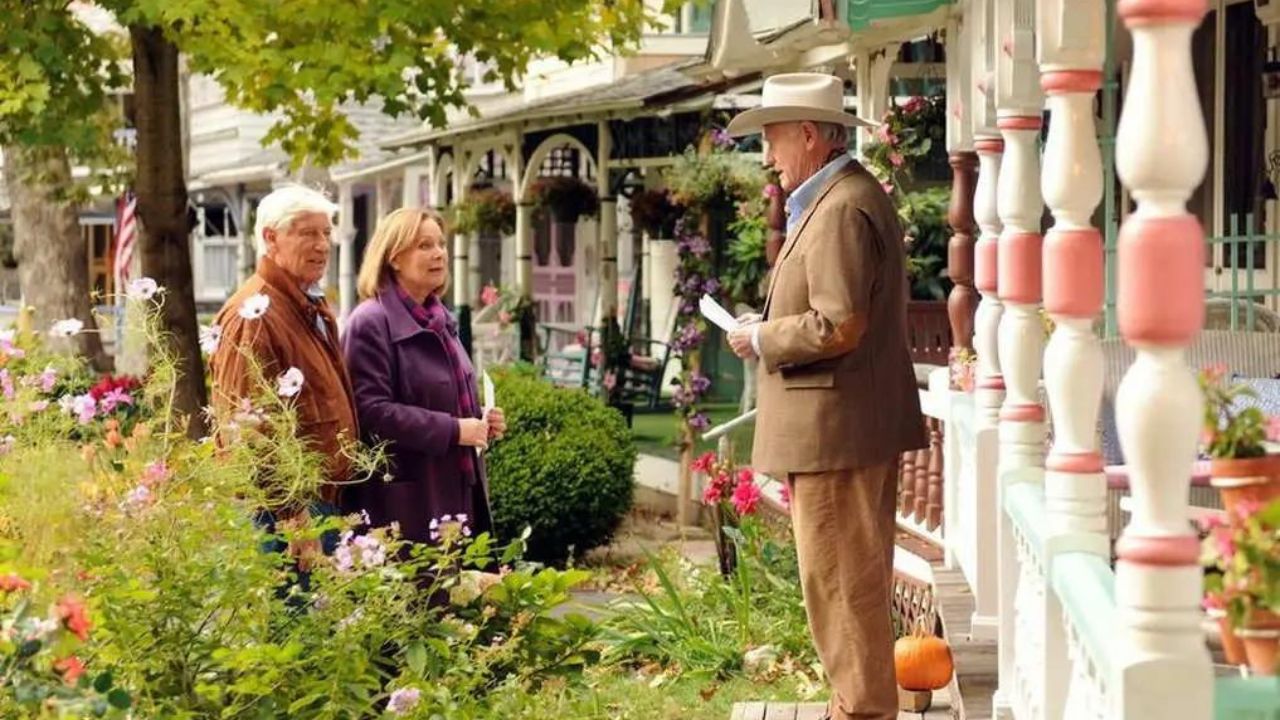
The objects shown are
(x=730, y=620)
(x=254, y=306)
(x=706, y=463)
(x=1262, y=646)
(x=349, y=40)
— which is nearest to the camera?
(x=1262, y=646)

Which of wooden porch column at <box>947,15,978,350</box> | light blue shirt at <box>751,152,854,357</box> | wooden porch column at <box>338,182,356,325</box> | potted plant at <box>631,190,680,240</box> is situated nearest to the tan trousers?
light blue shirt at <box>751,152,854,357</box>

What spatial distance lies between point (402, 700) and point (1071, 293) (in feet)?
5.98

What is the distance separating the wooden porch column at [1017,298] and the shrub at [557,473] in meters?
7.73

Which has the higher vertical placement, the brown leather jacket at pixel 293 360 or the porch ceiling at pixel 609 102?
the porch ceiling at pixel 609 102

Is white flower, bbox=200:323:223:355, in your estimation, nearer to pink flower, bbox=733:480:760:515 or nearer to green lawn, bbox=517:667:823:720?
green lawn, bbox=517:667:823:720

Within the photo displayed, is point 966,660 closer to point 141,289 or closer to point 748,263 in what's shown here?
point 141,289

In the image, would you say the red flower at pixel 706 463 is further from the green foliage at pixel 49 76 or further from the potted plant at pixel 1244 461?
the potted plant at pixel 1244 461

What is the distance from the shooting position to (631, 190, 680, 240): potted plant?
22172 mm

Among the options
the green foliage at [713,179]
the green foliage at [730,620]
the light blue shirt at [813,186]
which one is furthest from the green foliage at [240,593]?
the green foliage at [713,179]

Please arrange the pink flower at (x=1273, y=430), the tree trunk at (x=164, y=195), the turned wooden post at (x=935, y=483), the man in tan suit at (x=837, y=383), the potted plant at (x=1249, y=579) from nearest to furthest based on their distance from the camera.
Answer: the potted plant at (x=1249, y=579) < the pink flower at (x=1273, y=430) < the man in tan suit at (x=837, y=383) < the turned wooden post at (x=935, y=483) < the tree trunk at (x=164, y=195)

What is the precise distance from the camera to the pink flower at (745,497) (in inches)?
433

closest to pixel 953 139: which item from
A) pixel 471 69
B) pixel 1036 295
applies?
pixel 1036 295

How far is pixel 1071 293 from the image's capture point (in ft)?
16.9

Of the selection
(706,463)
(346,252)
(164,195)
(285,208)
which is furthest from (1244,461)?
(346,252)
